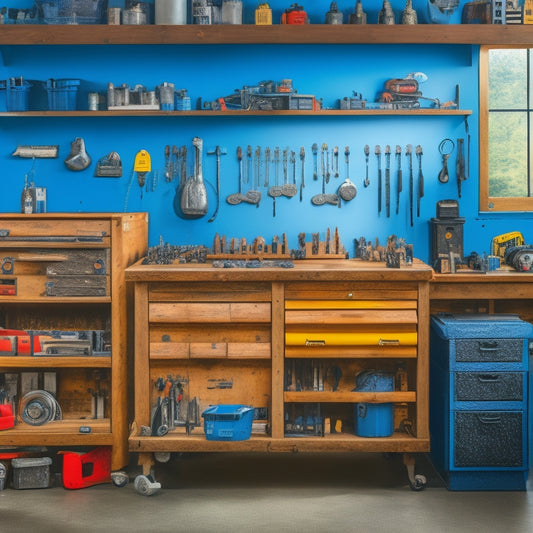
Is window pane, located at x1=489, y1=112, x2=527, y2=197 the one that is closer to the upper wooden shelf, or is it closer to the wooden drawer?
the upper wooden shelf

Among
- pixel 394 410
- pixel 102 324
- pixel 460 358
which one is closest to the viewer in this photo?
pixel 460 358

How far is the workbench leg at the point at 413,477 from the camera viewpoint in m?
4.18

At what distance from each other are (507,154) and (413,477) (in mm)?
2054

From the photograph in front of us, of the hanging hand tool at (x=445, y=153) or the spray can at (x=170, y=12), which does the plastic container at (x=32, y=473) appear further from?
the hanging hand tool at (x=445, y=153)

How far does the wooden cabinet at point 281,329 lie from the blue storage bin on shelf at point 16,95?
1.35 meters

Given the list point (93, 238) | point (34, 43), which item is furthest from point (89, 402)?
point (34, 43)

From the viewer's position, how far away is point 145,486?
4.10 m

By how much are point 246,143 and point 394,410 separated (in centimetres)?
175

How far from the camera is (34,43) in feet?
15.7

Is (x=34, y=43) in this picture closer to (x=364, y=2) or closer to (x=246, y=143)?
(x=246, y=143)

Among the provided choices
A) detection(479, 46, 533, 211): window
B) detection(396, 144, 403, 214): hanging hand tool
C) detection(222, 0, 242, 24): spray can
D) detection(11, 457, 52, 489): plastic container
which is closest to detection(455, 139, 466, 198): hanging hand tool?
detection(479, 46, 533, 211): window

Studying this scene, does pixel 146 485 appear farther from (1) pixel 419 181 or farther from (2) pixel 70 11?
(2) pixel 70 11

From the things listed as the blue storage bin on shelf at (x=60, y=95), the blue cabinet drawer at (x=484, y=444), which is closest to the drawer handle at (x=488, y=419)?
the blue cabinet drawer at (x=484, y=444)

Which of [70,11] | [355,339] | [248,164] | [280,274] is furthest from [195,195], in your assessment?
[355,339]
